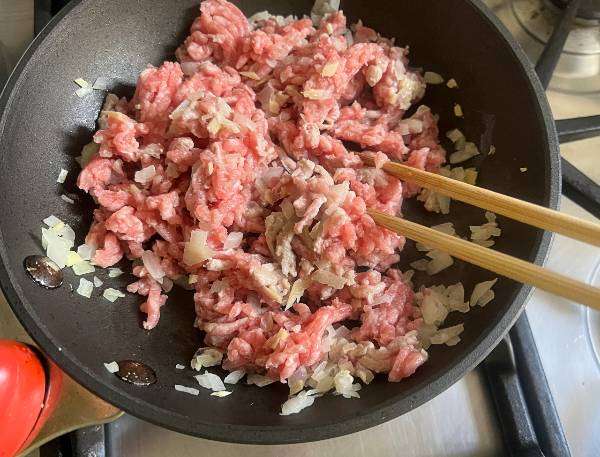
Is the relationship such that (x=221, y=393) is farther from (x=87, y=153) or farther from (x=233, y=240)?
(x=87, y=153)

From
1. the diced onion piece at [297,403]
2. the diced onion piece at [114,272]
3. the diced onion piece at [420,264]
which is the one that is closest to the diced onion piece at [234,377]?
the diced onion piece at [297,403]

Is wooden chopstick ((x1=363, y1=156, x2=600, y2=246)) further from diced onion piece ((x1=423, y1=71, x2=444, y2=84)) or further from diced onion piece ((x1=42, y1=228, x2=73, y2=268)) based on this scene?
diced onion piece ((x1=42, y1=228, x2=73, y2=268))

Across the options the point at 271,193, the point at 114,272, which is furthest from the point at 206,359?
the point at 271,193

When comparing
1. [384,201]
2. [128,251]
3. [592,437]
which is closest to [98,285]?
[128,251]

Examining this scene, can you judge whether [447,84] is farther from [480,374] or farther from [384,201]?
[480,374]

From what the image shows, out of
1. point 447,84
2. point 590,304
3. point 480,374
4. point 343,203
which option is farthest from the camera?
point 447,84

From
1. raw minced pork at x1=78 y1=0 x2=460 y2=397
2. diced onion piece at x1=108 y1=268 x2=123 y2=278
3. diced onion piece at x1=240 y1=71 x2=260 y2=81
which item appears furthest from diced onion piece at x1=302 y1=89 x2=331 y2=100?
diced onion piece at x1=108 y1=268 x2=123 y2=278

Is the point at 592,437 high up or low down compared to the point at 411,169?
down
